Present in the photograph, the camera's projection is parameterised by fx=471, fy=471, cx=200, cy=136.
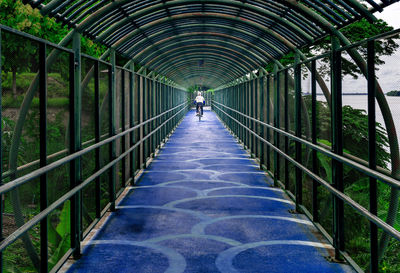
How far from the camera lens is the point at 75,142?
447 cm

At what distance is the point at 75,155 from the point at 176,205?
280cm

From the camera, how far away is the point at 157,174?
31.7 feet

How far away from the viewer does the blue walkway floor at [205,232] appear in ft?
14.3

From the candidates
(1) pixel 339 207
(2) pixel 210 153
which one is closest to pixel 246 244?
(1) pixel 339 207

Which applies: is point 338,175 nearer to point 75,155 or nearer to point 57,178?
point 75,155

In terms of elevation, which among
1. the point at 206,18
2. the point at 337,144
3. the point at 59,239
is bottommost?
the point at 59,239

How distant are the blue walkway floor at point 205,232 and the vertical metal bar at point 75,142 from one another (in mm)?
248

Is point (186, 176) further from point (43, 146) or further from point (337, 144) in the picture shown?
point (43, 146)

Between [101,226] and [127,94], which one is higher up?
[127,94]

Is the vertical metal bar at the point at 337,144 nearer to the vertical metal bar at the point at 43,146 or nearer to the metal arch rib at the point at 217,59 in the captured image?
the vertical metal bar at the point at 43,146

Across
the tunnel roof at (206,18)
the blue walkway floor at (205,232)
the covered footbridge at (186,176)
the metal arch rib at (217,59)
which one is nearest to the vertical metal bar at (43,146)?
the covered footbridge at (186,176)

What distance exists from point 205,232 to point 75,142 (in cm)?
189

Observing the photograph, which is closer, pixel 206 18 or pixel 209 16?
pixel 209 16

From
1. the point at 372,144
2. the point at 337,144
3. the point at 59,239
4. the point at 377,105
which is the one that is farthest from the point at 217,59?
the point at 372,144
